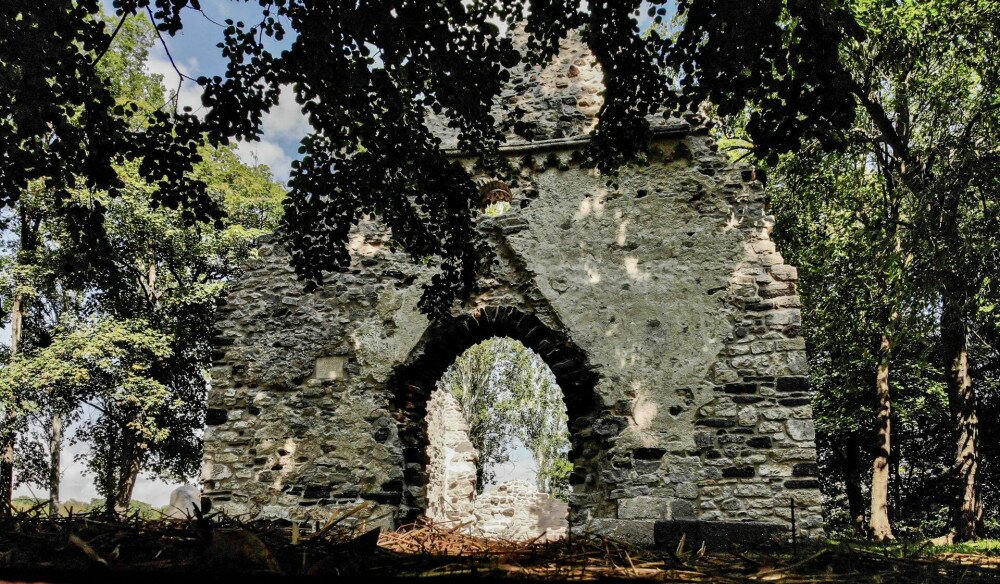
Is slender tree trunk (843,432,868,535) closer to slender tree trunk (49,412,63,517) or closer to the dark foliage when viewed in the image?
the dark foliage

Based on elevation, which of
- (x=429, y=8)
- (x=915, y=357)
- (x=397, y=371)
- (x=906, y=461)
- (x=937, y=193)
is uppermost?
(x=937, y=193)

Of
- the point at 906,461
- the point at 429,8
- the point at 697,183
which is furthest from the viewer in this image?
the point at 906,461

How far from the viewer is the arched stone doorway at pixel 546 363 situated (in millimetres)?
6500

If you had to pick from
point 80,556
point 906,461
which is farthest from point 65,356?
point 906,461

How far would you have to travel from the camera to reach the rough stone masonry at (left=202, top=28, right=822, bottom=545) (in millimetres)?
6203

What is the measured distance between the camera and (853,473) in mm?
17234

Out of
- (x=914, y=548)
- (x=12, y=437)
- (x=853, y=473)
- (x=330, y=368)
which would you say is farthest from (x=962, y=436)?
(x=12, y=437)

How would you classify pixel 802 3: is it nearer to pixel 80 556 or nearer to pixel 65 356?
pixel 80 556

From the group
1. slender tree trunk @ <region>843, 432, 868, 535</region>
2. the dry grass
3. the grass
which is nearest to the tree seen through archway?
slender tree trunk @ <region>843, 432, 868, 535</region>

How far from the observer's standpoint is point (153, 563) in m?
1.20

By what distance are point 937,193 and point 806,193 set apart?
9.26ft

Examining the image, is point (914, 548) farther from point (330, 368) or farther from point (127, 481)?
point (127, 481)

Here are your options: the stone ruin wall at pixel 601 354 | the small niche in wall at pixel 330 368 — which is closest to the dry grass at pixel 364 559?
the stone ruin wall at pixel 601 354

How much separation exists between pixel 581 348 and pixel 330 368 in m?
2.72
